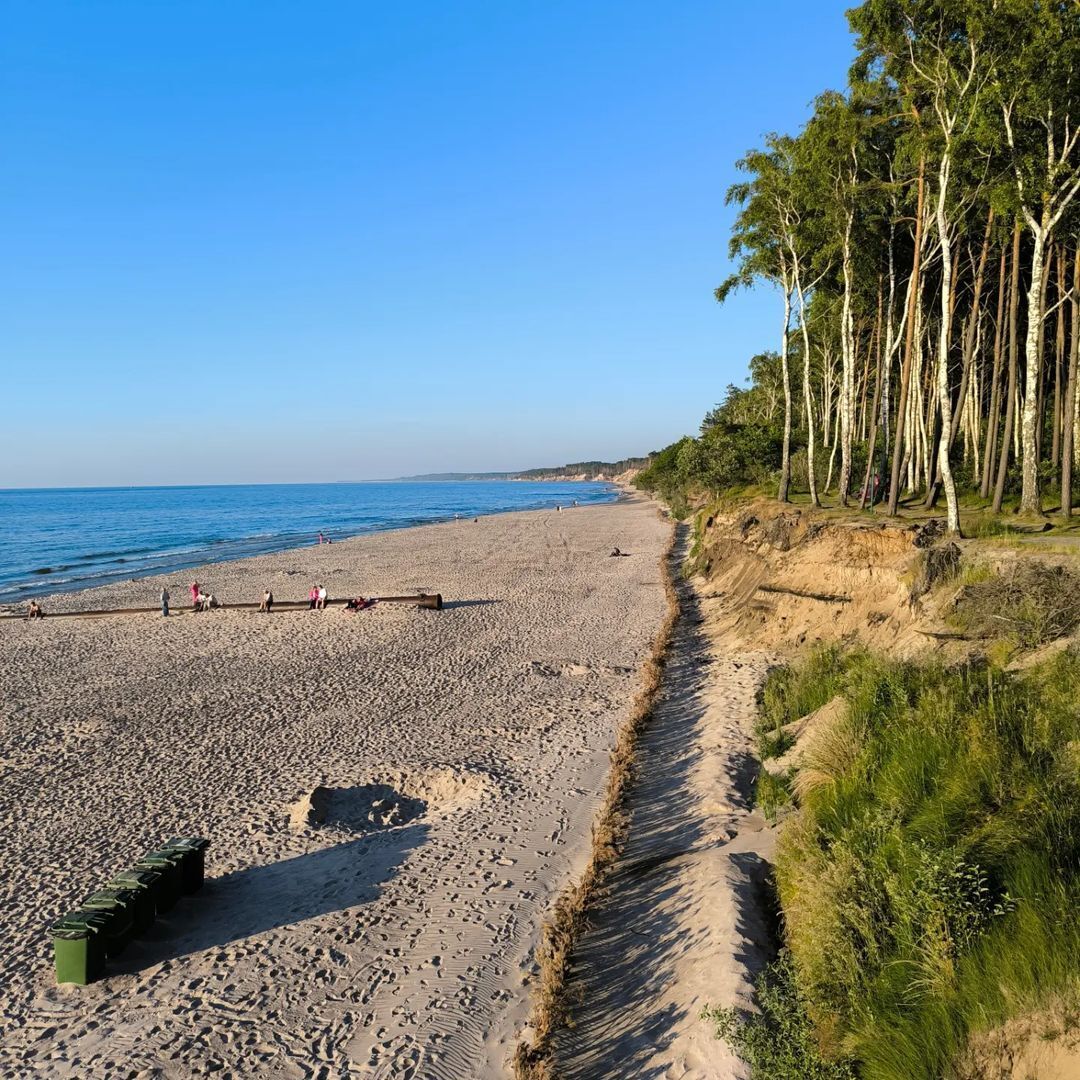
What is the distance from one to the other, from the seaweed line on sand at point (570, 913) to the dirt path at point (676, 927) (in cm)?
14

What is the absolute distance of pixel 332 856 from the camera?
9602mm

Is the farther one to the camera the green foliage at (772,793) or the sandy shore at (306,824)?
the green foliage at (772,793)

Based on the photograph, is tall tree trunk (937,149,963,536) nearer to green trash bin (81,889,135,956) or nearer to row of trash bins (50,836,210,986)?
row of trash bins (50,836,210,986)

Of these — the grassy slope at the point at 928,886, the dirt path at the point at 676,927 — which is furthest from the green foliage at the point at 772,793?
the grassy slope at the point at 928,886

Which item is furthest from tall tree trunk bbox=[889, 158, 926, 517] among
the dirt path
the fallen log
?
the fallen log

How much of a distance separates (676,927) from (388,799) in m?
5.58

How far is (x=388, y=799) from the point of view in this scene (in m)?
11.2

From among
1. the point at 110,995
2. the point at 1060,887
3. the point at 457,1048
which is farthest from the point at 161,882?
the point at 1060,887

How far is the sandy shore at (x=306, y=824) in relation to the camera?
6598 millimetres

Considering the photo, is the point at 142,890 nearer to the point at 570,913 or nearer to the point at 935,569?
the point at 570,913

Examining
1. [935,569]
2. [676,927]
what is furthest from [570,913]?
[935,569]

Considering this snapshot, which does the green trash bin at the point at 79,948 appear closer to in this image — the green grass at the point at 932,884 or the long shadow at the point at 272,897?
the long shadow at the point at 272,897

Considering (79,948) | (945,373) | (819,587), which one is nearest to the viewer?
(79,948)

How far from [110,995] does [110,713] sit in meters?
10.3
